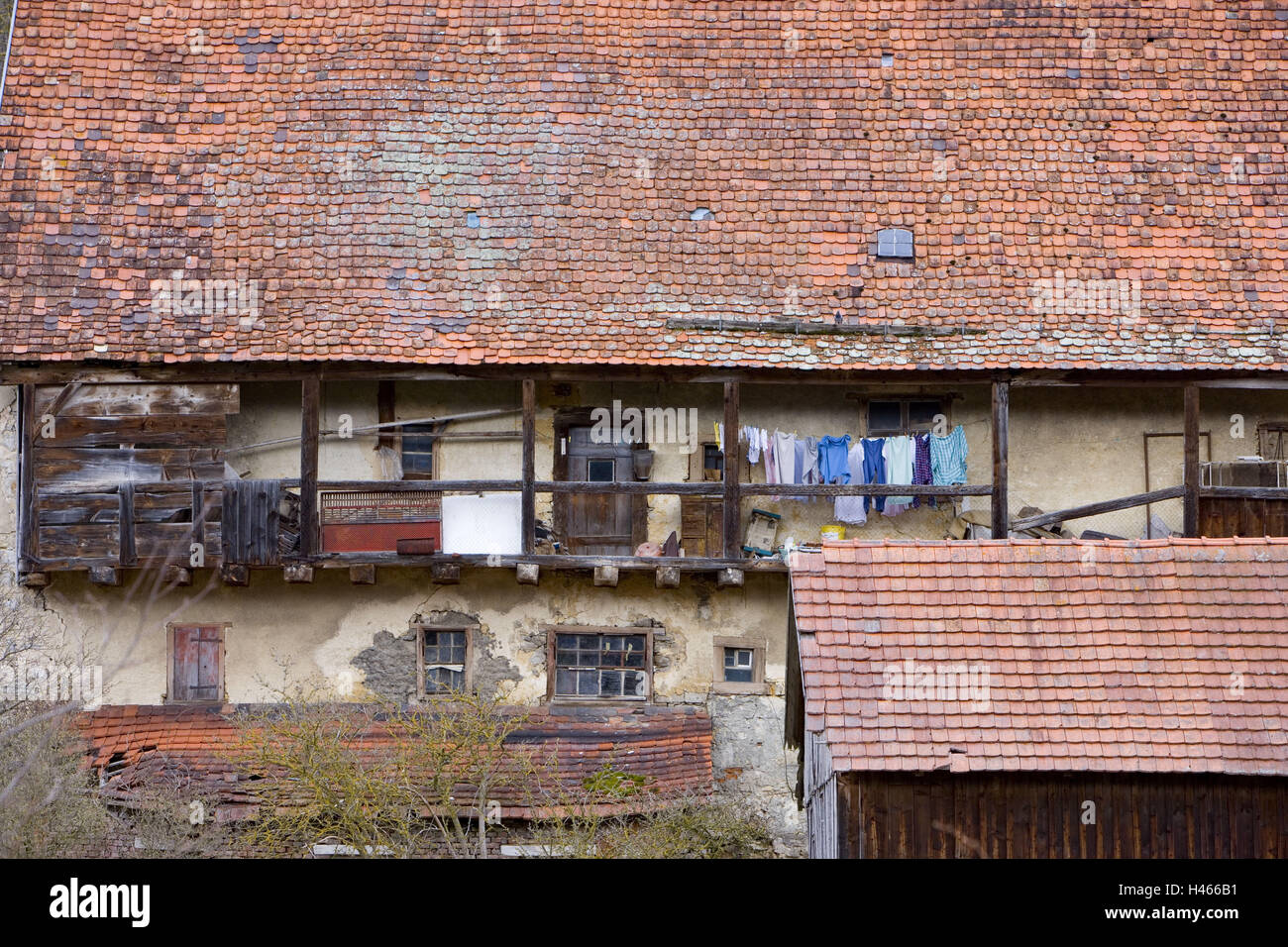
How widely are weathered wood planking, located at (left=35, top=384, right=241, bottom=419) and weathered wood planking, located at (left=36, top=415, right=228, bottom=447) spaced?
2.7 inches

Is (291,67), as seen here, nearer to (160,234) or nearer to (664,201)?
(160,234)

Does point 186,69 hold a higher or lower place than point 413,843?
higher

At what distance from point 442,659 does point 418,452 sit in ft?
8.21

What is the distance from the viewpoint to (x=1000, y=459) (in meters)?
17.5

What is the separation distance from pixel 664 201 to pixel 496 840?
7.81 metres

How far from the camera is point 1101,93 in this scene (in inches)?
766

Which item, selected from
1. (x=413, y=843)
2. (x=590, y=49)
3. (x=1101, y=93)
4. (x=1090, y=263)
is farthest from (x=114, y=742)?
(x=1101, y=93)

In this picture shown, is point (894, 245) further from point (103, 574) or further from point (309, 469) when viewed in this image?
point (103, 574)

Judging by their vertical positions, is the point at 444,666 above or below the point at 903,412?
below

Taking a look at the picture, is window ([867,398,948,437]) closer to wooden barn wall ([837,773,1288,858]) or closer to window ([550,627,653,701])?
window ([550,627,653,701])

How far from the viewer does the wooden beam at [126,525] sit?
56.9 feet

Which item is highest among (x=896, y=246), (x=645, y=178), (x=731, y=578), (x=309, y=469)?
(x=645, y=178)

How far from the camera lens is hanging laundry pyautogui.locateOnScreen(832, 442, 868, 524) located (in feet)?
59.0

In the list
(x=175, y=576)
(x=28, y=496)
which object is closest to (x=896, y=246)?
(x=175, y=576)
